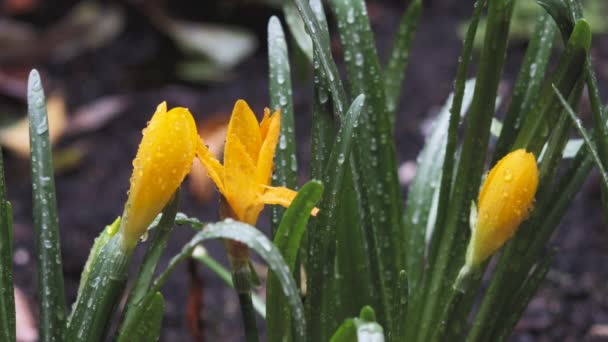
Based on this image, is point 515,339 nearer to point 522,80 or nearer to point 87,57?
point 522,80

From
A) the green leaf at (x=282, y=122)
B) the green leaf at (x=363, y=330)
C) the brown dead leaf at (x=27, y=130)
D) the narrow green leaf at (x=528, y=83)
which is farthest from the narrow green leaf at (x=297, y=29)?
the brown dead leaf at (x=27, y=130)

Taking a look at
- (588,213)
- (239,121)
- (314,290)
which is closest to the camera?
(239,121)

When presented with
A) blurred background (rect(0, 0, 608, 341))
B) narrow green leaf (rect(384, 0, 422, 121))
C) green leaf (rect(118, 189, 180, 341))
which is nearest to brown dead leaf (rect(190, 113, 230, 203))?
blurred background (rect(0, 0, 608, 341))

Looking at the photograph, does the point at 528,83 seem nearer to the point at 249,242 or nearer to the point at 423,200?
the point at 423,200

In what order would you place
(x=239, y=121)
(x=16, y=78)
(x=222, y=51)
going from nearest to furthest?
(x=239, y=121)
(x=16, y=78)
(x=222, y=51)

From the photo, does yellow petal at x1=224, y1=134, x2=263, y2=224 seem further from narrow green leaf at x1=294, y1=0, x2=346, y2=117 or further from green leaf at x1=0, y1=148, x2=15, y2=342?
green leaf at x1=0, y1=148, x2=15, y2=342

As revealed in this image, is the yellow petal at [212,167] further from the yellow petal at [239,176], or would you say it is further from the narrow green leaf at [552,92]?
the narrow green leaf at [552,92]

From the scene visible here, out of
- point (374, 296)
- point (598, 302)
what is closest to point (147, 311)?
point (374, 296)
